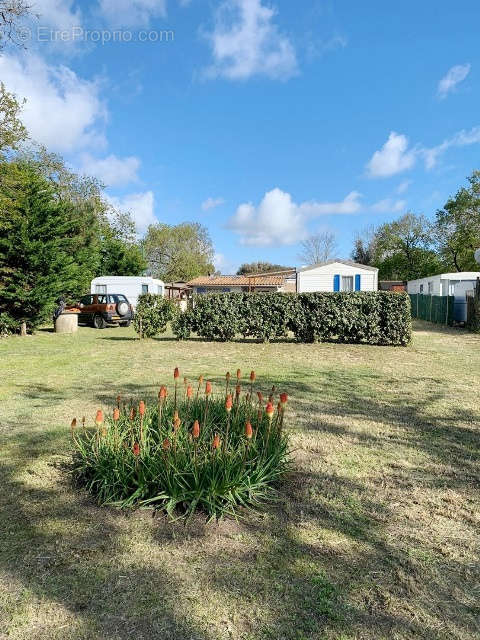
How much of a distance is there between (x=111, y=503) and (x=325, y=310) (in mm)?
9194

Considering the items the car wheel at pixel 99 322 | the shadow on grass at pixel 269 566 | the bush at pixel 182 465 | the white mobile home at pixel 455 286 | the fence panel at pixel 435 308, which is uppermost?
the white mobile home at pixel 455 286

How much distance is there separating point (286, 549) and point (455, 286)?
19256 millimetres

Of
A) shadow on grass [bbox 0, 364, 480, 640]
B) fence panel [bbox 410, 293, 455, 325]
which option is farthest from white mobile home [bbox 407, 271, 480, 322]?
shadow on grass [bbox 0, 364, 480, 640]

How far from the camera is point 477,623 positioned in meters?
1.64

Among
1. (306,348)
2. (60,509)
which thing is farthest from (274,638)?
(306,348)

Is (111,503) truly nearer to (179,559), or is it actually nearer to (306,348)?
(179,559)

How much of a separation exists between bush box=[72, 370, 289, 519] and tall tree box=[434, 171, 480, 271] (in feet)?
104

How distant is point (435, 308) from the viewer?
1873 cm

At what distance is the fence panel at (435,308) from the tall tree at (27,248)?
14757 mm

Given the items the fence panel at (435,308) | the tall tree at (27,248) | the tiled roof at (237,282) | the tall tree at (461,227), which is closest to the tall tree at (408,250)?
the tall tree at (461,227)

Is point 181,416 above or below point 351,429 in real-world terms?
above

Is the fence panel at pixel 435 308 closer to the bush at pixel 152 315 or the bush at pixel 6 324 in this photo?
the bush at pixel 152 315

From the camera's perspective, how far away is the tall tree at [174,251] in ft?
150

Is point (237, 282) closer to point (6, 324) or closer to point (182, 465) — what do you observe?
point (6, 324)
